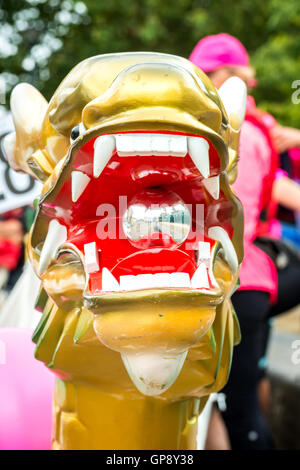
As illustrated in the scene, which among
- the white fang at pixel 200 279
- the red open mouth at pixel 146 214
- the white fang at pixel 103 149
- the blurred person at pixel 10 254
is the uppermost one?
the white fang at pixel 103 149

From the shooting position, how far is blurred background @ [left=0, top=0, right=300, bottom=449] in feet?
23.7

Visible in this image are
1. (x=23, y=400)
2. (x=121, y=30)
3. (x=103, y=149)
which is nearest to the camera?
(x=103, y=149)

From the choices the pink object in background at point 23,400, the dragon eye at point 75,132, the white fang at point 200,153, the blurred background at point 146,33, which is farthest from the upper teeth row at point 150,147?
the blurred background at point 146,33

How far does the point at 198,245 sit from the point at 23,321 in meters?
0.81

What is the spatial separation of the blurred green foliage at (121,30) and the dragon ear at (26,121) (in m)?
6.93

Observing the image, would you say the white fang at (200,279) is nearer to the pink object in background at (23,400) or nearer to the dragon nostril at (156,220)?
the dragon nostril at (156,220)

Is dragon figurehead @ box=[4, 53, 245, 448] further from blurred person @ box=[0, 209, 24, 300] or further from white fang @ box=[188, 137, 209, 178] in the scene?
blurred person @ box=[0, 209, 24, 300]

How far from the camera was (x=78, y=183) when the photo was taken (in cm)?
68

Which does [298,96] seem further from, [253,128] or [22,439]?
[22,439]

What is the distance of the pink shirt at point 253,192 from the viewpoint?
137cm

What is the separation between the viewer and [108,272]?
0.68 metres

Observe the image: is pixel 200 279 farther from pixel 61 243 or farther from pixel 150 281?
pixel 61 243

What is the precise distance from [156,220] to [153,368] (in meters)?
0.18

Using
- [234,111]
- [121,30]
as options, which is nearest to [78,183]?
[234,111]
